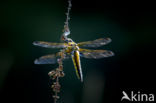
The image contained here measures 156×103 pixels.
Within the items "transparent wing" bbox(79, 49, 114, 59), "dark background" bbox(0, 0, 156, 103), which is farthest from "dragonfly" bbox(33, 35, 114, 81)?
"dark background" bbox(0, 0, 156, 103)

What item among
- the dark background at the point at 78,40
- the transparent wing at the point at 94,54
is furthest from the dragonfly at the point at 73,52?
the dark background at the point at 78,40

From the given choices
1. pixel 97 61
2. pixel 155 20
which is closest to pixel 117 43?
pixel 97 61

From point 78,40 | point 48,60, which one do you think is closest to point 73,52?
point 48,60

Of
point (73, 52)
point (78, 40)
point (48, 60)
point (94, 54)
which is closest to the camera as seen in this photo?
point (73, 52)

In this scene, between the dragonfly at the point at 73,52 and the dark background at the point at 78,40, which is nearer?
the dragonfly at the point at 73,52

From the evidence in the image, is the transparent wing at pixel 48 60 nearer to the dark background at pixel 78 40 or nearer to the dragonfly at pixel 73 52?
the dragonfly at pixel 73 52

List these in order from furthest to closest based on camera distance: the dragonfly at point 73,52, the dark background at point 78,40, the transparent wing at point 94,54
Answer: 1. the dark background at point 78,40
2. the transparent wing at point 94,54
3. the dragonfly at point 73,52

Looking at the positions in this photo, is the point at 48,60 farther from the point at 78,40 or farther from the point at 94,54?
the point at 78,40

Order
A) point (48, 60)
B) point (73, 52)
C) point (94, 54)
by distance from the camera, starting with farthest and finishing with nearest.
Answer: point (94, 54), point (48, 60), point (73, 52)

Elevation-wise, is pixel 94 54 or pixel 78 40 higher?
pixel 94 54
